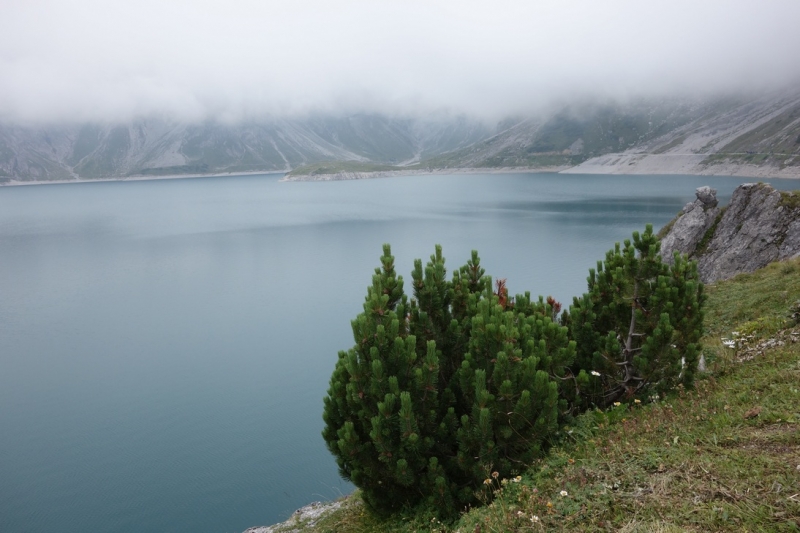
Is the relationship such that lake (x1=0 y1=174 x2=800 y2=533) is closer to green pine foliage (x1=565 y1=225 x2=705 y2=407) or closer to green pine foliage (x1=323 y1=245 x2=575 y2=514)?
green pine foliage (x1=323 y1=245 x2=575 y2=514)

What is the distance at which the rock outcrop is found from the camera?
3088cm

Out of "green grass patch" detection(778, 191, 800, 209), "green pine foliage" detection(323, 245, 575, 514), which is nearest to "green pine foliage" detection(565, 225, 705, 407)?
"green pine foliage" detection(323, 245, 575, 514)

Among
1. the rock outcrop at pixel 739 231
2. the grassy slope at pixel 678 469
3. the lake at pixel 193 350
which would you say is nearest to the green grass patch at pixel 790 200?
the rock outcrop at pixel 739 231

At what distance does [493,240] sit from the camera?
244 ft

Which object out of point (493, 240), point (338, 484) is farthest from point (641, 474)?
point (493, 240)

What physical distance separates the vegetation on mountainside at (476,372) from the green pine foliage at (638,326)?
3 cm

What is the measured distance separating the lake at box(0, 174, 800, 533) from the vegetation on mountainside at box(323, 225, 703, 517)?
8.02m

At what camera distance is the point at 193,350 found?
38.1m

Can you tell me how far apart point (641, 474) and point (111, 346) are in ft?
138

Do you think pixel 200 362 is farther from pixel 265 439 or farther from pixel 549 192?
pixel 549 192

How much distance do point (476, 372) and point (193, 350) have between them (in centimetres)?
3490

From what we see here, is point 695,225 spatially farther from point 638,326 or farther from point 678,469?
point 678,469

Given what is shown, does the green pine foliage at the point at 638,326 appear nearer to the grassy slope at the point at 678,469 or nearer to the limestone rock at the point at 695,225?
the grassy slope at the point at 678,469

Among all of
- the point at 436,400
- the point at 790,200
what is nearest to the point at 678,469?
the point at 436,400
